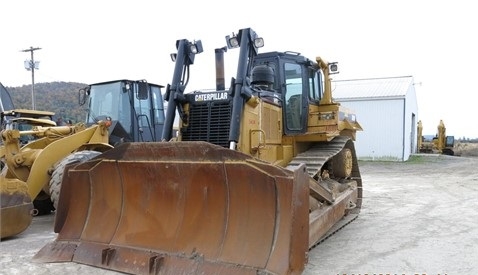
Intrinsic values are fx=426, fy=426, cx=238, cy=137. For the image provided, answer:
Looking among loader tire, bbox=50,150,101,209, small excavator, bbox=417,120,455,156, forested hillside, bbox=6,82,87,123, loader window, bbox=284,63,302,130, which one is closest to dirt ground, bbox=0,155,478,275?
loader tire, bbox=50,150,101,209

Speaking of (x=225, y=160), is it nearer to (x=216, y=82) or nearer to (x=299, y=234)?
(x=299, y=234)

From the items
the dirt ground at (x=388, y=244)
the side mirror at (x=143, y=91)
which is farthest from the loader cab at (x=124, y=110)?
the dirt ground at (x=388, y=244)

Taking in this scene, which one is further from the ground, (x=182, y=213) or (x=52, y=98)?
(x=52, y=98)

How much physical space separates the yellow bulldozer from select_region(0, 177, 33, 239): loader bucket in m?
0.90

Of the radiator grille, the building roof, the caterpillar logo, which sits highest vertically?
the building roof

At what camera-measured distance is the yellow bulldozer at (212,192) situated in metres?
3.64

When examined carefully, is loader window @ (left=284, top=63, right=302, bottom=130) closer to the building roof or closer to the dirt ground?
the dirt ground

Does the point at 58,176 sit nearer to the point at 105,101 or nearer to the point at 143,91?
the point at 143,91

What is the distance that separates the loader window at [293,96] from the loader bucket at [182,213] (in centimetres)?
273

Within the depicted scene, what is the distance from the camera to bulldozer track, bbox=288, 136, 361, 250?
5.67 metres

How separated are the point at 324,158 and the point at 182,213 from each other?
263 centimetres

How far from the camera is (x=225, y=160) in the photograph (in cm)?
389

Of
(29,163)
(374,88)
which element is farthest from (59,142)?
(374,88)

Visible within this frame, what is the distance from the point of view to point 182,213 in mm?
4164
